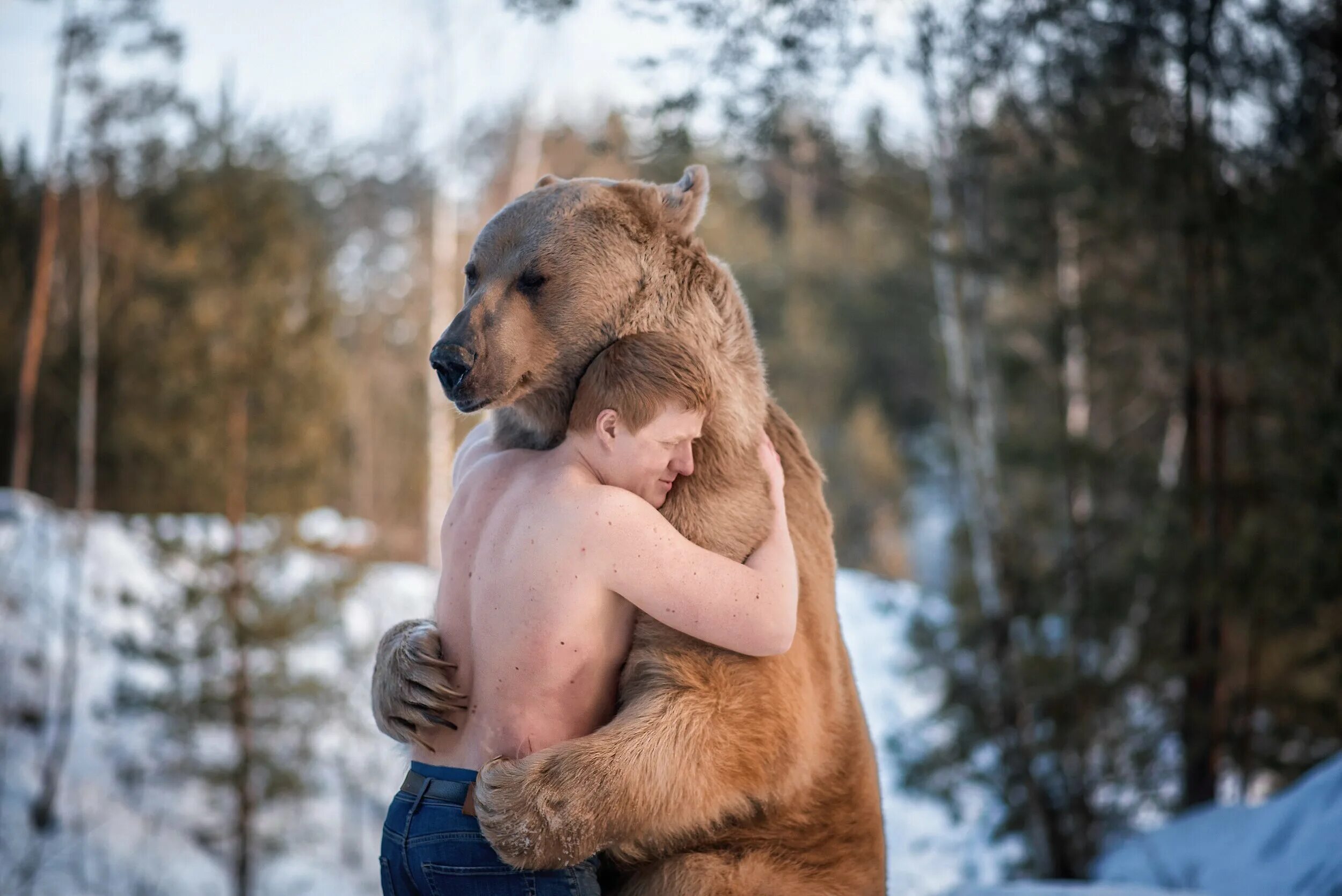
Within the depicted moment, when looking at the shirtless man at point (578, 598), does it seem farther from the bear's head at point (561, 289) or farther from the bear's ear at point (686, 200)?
the bear's ear at point (686, 200)

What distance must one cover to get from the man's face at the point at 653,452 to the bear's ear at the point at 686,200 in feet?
1.34

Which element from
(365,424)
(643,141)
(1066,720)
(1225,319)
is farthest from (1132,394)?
(365,424)

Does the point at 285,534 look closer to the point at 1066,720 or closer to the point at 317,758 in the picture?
the point at 317,758

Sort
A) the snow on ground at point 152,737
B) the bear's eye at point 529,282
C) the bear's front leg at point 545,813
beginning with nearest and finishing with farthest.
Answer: the bear's front leg at point 545,813
the bear's eye at point 529,282
the snow on ground at point 152,737

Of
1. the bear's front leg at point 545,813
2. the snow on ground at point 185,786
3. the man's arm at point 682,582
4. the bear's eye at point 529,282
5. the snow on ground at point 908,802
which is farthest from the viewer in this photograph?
the snow on ground at point 185,786

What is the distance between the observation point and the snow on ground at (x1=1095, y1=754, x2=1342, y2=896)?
12.5 ft

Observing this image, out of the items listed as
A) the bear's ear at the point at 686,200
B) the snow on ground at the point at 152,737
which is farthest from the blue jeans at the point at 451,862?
the snow on ground at the point at 152,737

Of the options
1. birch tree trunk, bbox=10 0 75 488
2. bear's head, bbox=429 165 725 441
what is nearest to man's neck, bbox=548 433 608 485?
bear's head, bbox=429 165 725 441

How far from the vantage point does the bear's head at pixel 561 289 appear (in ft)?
5.82

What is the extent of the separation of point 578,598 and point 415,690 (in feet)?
1.18

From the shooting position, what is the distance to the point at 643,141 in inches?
162

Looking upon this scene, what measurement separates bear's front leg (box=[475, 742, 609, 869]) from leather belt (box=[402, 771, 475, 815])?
0.33 ft

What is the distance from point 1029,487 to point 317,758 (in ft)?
28.5

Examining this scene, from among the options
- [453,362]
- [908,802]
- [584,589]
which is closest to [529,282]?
[453,362]
